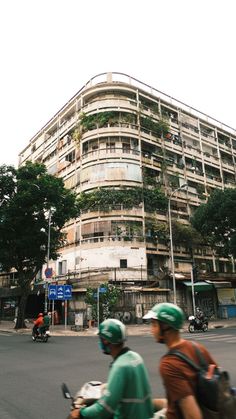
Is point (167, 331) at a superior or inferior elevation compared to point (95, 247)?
inferior

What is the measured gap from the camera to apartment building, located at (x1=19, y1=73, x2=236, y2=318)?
3278 cm

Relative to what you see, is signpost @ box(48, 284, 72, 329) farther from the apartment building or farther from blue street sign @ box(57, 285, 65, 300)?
the apartment building

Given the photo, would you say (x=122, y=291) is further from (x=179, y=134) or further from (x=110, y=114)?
(x=179, y=134)

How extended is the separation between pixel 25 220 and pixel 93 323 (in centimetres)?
881

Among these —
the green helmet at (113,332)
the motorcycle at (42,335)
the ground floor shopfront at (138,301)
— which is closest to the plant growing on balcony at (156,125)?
the ground floor shopfront at (138,301)

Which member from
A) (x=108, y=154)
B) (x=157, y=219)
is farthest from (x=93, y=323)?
(x=108, y=154)

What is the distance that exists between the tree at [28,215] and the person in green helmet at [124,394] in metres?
23.0

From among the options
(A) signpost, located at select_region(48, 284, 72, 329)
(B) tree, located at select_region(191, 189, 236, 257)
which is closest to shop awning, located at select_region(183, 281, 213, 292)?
(B) tree, located at select_region(191, 189, 236, 257)

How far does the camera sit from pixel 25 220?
2498 centimetres

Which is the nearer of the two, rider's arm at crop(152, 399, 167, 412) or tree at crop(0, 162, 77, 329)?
rider's arm at crop(152, 399, 167, 412)

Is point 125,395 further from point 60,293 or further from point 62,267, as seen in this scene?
point 62,267

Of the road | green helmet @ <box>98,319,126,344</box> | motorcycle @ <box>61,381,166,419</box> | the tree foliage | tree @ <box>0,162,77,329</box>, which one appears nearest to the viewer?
motorcycle @ <box>61,381,166,419</box>

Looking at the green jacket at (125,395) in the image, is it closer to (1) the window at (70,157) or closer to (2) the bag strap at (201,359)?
(2) the bag strap at (201,359)

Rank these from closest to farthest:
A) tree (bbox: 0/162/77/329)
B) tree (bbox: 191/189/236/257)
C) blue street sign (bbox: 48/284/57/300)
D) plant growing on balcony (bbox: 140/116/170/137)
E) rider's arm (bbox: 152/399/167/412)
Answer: rider's arm (bbox: 152/399/167/412) → blue street sign (bbox: 48/284/57/300) → tree (bbox: 0/162/77/329) → tree (bbox: 191/189/236/257) → plant growing on balcony (bbox: 140/116/170/137)
